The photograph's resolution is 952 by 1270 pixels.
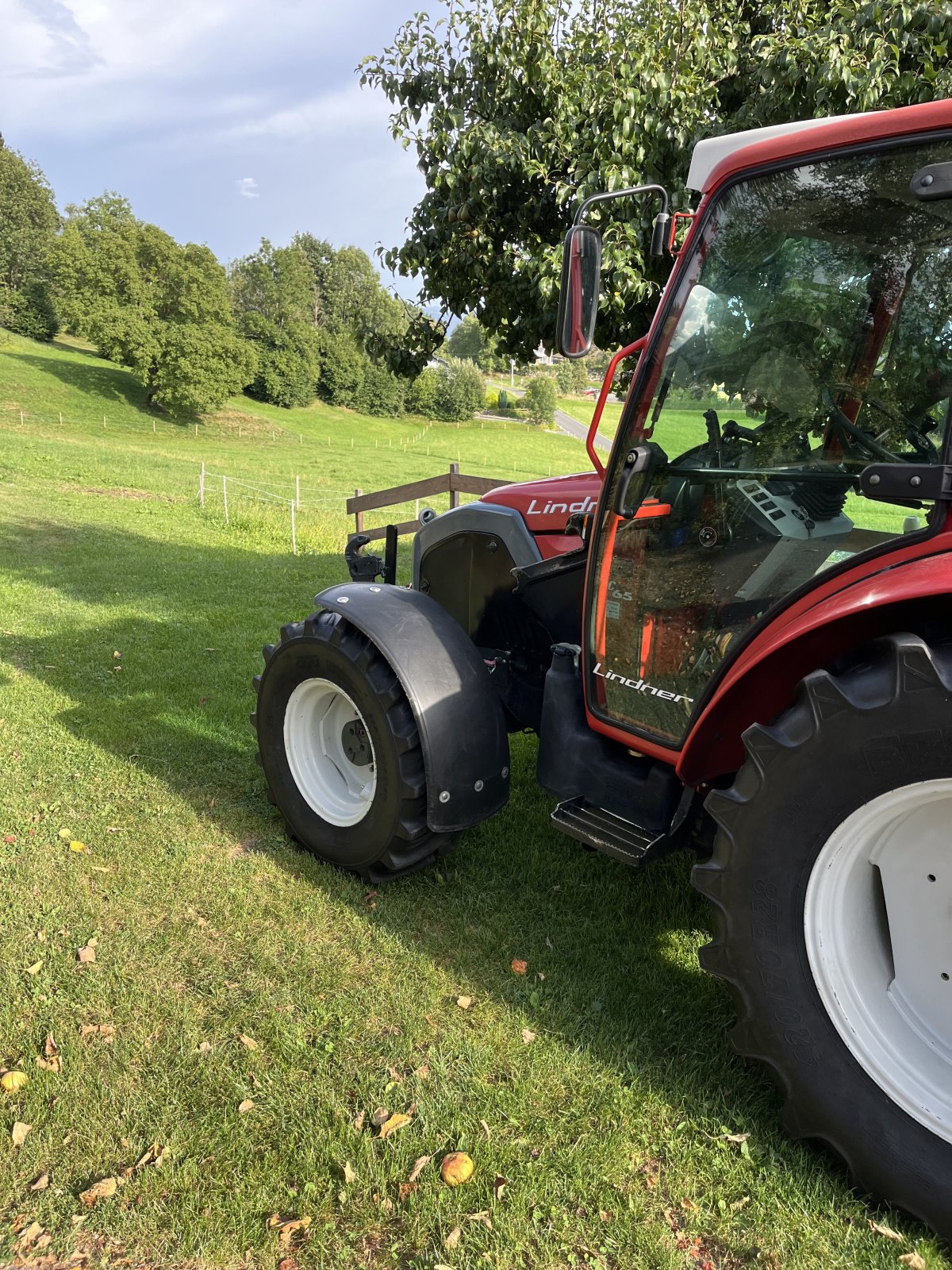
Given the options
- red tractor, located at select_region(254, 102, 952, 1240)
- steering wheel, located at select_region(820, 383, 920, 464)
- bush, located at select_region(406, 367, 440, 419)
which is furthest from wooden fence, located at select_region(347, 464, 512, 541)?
bush, located at select_region(406, 367, 440, 419)

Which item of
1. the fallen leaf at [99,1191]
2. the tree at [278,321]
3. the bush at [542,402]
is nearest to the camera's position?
the fallen leaf at [99,1191]

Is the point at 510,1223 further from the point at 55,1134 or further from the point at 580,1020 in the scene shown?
the point at 55,1134

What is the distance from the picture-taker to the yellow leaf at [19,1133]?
7.03 feet

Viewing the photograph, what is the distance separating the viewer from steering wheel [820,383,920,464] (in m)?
1.99

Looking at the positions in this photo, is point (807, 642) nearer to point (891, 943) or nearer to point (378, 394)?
point (891, 943)

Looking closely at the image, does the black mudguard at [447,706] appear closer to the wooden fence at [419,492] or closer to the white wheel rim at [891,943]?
the white wheel rim at [891,943]

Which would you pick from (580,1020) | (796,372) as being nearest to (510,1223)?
(580,1020)

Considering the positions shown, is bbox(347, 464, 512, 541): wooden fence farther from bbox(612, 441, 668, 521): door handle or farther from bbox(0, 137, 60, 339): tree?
bbox(0, 137, 60, 339): tree

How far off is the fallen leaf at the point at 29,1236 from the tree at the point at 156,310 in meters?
42.8

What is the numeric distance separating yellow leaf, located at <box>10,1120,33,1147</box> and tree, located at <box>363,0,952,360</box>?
14.5 ft

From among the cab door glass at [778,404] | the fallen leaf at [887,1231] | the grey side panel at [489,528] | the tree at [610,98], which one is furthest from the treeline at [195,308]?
the fallen leaf at [887,1231]

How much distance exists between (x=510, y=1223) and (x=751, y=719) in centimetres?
135

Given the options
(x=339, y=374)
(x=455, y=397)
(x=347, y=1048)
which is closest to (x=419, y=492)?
(x=347, y=1048)

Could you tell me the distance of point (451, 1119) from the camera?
221 centimetres
